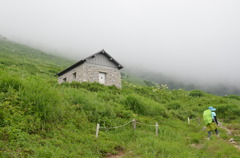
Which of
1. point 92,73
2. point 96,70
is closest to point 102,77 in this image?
point 96,70

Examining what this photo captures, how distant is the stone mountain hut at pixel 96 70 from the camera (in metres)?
23.7

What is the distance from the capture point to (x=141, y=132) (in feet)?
35.0

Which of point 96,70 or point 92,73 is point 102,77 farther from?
point 92,73

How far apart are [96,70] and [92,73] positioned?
701 millimetres

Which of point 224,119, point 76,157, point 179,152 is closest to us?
point 76,157

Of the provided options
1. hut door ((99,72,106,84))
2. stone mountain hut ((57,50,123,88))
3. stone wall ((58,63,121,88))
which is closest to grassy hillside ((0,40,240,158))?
→ stone wall ((58,63,121,88))

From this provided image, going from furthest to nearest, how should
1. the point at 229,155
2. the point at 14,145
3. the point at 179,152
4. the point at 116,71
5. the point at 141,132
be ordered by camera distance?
the point at 116,71
the point at 141,132
the point at 179,152
the point at 229,155
the point at 14,145

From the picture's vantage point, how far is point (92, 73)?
24.1m

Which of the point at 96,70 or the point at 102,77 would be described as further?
the point at 102,77

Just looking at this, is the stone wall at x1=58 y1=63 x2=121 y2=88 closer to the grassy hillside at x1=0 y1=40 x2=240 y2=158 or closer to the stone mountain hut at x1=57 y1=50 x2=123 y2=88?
the stone mountain hut at x1=57 y1=50 x2=123 y2=88

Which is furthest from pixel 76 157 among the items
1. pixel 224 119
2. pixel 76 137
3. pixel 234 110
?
pixel 234 110

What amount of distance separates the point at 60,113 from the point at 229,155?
22.4 feet

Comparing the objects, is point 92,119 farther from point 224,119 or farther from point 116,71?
point 116,71

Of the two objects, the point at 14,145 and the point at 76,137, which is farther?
the point at 76,137
